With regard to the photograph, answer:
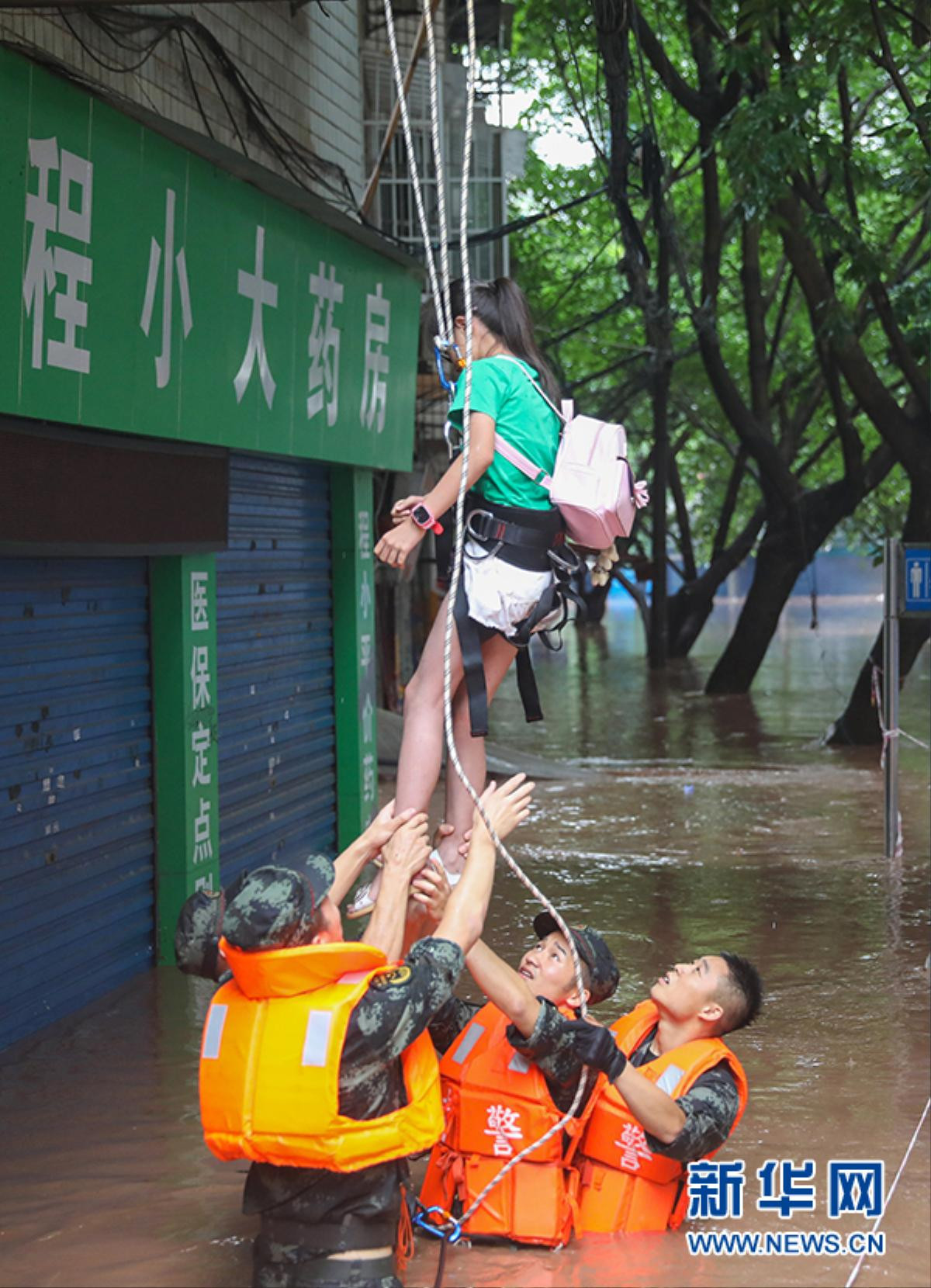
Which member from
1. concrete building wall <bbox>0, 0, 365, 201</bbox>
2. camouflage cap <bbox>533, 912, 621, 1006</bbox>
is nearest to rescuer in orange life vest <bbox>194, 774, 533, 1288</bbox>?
camouflage cap <bbox>533, 912, 621, 1006</bbox>

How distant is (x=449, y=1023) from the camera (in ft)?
15.7

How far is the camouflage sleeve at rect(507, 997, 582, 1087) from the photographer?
4.05 m

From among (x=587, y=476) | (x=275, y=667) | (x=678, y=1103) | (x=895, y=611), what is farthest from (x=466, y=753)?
(x=895, y=611)

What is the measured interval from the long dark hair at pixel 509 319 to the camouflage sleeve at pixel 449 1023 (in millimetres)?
1743

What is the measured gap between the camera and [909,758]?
15336mm

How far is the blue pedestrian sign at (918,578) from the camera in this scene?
33.0ft

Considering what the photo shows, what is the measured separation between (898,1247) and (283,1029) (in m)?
2.00

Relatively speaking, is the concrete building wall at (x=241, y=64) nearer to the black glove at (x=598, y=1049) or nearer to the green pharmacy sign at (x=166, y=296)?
the green pharmacy sign at (x=166, y=296)

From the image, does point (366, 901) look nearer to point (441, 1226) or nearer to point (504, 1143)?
point (504, 1143)

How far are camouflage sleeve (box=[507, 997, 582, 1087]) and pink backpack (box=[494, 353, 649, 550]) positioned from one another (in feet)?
4.06

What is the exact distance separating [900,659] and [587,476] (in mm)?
10770

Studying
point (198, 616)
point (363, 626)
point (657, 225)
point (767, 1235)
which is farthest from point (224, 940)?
point (657, 225)

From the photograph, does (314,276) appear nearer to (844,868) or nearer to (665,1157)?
(844,868)

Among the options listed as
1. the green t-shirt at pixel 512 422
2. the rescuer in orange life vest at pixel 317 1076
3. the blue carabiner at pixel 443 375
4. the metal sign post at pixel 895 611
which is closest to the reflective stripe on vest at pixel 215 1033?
the rescuer in orange life vest at pixel 317 1076
